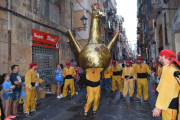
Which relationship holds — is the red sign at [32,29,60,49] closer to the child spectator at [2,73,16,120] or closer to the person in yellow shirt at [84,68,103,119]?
the child spectator at [2,73,16,120]

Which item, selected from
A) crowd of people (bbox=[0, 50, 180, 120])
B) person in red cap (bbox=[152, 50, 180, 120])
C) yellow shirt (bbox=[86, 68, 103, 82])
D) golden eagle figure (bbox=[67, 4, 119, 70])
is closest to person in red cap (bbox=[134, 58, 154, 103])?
crowd of people (bbox=[0, 50, 180, 120])

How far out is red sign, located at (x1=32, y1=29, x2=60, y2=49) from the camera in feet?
21.0

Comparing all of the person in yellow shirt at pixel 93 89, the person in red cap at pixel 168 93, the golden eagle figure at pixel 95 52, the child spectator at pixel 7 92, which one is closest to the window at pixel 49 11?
the golden eagle figure at pixel 95 52

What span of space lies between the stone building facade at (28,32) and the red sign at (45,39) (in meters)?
0.18

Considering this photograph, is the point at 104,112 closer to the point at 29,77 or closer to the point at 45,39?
the point at 29,77

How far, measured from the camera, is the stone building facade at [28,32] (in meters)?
4.90

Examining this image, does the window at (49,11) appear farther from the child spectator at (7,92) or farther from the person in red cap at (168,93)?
the person in red cap at (168,93)

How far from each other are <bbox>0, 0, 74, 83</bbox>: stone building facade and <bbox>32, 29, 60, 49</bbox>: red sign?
0.58 ft

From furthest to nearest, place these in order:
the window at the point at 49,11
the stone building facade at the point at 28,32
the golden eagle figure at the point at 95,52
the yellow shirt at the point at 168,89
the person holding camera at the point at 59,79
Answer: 1. the window at the point at 49,11
2. the person holding camera at the point at 59,79
3. the stone building facade at the point at 28,32
4. the golden eagle figure at the point at 95,52
5. the yellow shirt at the point at 168,89

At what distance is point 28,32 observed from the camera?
19.7 ft

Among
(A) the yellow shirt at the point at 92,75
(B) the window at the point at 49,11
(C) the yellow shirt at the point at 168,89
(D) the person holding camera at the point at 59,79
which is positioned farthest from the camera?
(B) the window at the point at 49,11

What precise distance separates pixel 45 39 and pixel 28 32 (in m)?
1.12

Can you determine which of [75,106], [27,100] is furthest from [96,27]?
[27,100]

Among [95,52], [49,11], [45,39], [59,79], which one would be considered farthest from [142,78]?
[49,11]
